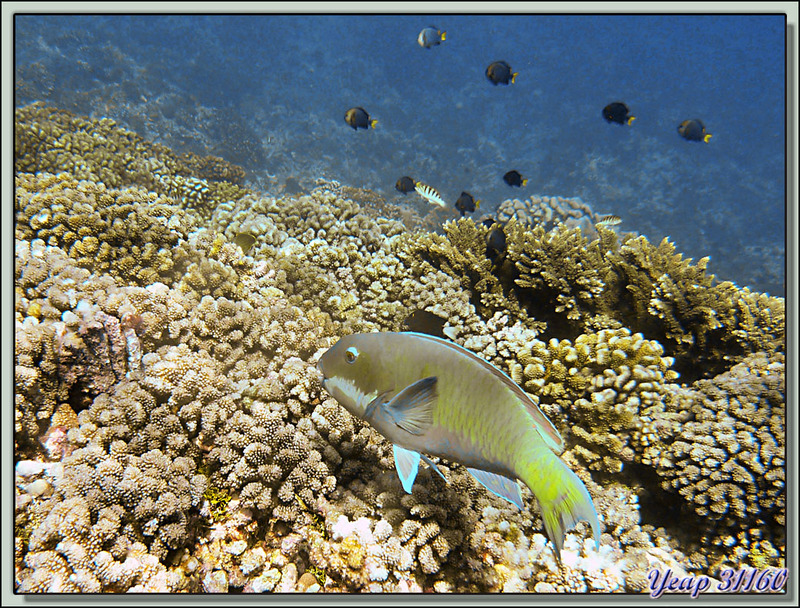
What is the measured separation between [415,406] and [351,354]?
36 centimetres

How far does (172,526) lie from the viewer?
74.5 inches

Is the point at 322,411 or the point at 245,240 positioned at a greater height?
the point at 245,240

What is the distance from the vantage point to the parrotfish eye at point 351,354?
1.58 metres

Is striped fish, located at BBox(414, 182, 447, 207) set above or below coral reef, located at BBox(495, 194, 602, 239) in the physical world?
below

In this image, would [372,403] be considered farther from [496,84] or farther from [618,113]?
[618,113]

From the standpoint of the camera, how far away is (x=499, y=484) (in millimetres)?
1497

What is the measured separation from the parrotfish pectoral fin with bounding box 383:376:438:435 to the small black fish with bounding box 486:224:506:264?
3992 mm

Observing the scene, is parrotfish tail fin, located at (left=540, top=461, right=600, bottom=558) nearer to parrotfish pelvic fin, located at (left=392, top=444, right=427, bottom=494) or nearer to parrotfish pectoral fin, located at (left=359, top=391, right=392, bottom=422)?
parrotfish pelvic fin, located at (left=392, top=444, right=427, bottom=494)

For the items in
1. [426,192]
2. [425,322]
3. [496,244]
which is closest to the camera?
[425,322]

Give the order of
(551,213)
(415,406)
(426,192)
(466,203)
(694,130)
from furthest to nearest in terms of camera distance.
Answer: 1. (551,213)
2. (694,130)
3. (426,192)
4. (466,203)
5. (415,406)

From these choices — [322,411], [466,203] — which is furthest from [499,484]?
[466,203]

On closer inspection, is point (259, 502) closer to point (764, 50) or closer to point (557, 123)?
point (557, 123)

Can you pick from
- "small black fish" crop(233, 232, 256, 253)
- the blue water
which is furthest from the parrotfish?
the blue water

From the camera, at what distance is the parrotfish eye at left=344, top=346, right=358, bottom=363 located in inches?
62.3
